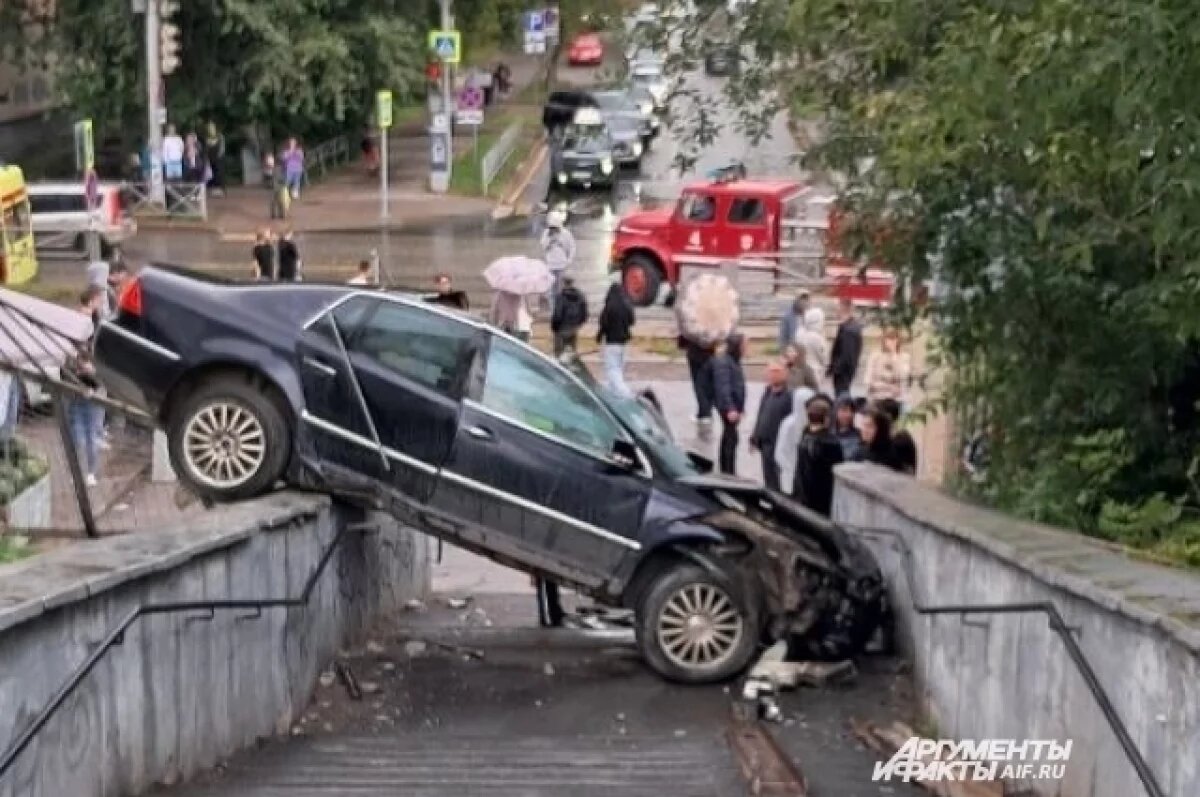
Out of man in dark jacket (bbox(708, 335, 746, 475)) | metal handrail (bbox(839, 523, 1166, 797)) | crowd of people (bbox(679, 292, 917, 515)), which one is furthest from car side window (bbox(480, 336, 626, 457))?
man in dark jacket (bbox(708, 335, 746, 475))

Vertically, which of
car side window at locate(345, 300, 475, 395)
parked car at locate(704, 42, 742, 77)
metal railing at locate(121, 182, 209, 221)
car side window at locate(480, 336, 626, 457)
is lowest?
metal railing at locate(121, 182, 209, 221)

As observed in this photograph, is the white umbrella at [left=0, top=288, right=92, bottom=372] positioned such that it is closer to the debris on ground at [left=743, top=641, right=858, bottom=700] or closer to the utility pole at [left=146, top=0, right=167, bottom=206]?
the debris on ground at [left=743, top=641, right=858, bottom=700]

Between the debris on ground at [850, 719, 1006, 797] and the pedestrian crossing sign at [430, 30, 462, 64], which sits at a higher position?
the pedestrian crossing sign at [430, 30, 462, 64]

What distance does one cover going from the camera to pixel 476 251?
130 ft

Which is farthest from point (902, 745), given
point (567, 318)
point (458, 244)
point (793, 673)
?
point (458, 244)

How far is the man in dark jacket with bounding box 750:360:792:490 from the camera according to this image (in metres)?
18.5

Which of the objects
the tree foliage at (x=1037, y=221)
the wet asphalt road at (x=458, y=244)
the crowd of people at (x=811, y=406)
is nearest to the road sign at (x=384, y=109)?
the wet asphalt road at (x=458, y=244)

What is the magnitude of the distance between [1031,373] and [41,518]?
566cm

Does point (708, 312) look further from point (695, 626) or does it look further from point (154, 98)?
point (154, 98)

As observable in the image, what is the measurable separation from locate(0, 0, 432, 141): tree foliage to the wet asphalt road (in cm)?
330

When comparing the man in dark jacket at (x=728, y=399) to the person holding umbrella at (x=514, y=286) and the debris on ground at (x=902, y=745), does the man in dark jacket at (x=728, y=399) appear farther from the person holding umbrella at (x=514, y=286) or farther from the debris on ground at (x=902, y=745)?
the debris on ground at (x=902, y=745)

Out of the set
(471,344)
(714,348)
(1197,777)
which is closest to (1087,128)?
(1197,777)

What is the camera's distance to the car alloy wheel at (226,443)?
41.9 ft

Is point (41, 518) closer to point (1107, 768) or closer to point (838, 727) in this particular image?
point (838, 727)
